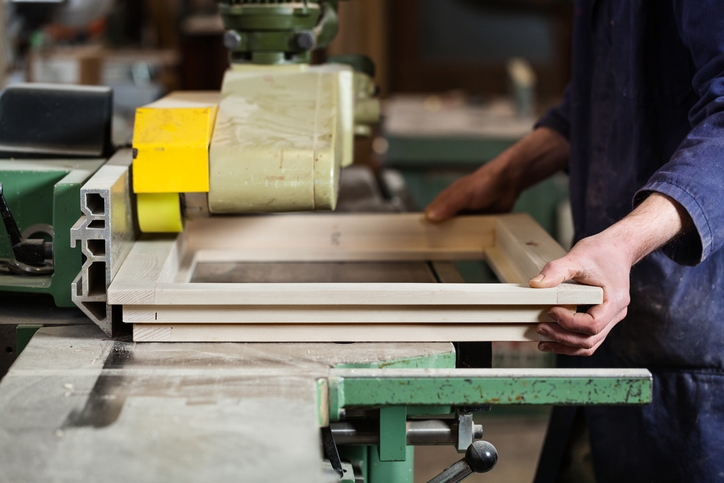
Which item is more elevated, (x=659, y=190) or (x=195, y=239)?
(x=659, y=190)

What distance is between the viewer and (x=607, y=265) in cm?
106

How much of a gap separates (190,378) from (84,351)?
0.18m

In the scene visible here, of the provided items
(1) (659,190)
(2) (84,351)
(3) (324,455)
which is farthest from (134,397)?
(1) (659,190)

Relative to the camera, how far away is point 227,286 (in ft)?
3.59

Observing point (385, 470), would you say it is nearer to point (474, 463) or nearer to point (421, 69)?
point (474, 463)

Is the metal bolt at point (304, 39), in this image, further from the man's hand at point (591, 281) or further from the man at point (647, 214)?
the man's hand at point (591, 281)

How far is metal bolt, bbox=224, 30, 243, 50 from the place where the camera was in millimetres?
1390

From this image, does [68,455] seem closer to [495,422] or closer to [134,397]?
[134,397]

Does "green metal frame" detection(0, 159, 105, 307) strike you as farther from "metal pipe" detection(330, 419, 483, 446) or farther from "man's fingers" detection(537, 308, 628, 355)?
"man's fingers" detection(537, 308, 628, 355)

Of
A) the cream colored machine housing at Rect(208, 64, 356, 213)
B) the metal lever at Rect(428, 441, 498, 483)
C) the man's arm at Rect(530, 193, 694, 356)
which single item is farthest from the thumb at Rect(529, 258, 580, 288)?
the cream colored machine housing at Rect(208, 64, 356, 213)

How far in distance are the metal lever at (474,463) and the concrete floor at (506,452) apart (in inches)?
64.3

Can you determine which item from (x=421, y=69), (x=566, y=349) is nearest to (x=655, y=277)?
(x=566, y=349)

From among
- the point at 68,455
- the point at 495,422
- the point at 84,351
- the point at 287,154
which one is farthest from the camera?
the point at 495,422

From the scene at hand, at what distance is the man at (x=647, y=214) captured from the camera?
1086 mm
